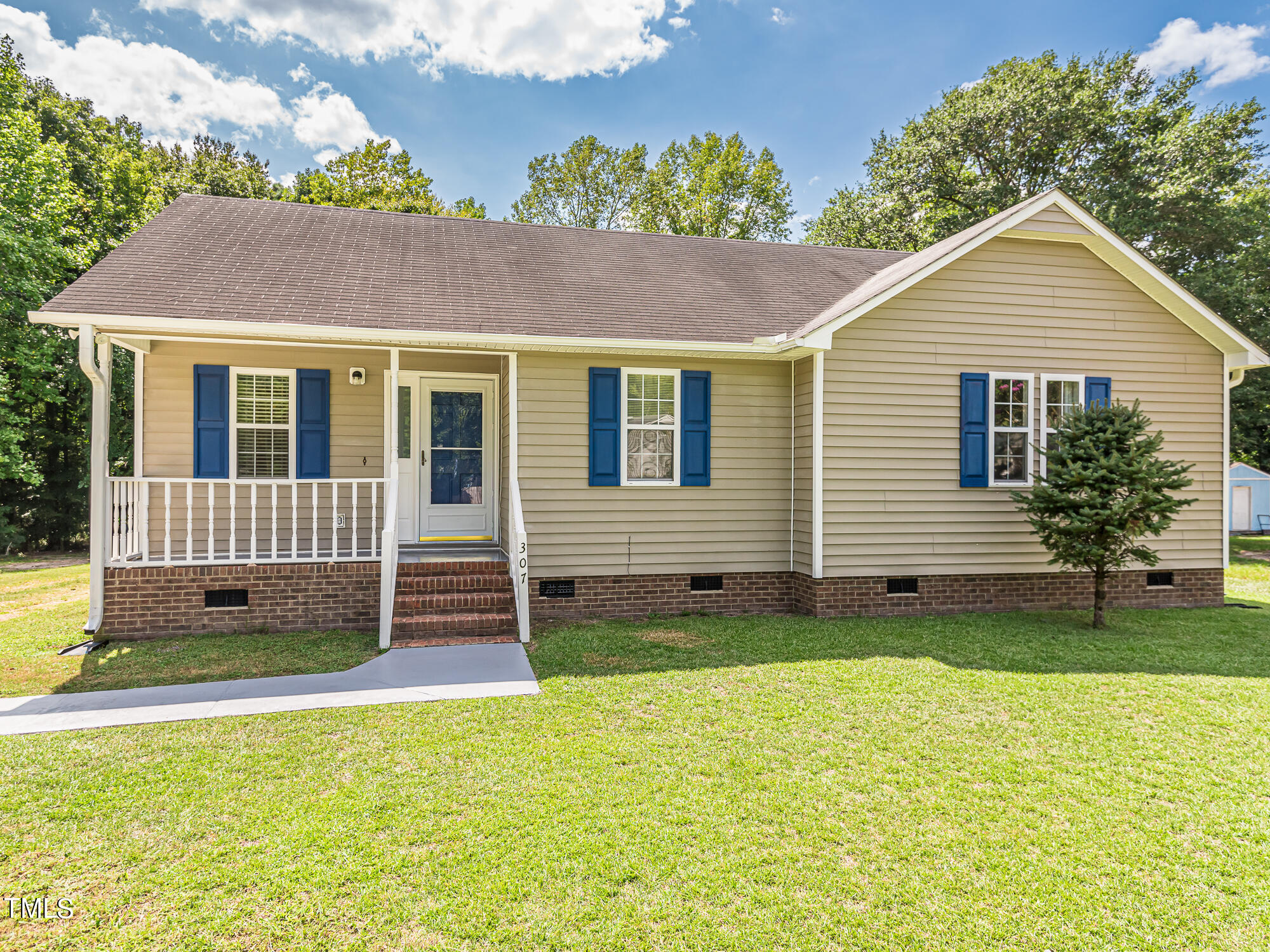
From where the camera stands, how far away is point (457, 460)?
8.85 m

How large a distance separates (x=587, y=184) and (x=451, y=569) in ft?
82.6

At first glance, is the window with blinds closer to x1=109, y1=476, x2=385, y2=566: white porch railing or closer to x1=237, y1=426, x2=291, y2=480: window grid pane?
x1=237, y1=426, x2=291, y2=480: window grid pane

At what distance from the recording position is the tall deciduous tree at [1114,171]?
18016mm

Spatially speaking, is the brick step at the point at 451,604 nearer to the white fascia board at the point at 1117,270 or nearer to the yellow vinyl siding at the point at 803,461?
the yellow vinyl siding at the point at 803,461

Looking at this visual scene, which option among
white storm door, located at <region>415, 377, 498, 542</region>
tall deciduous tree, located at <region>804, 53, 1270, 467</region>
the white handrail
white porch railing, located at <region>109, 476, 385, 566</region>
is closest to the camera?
the white handrail

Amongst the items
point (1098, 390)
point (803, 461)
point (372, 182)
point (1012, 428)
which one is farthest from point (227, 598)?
point (372, 182)

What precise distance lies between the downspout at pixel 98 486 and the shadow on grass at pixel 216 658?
1.55 feet

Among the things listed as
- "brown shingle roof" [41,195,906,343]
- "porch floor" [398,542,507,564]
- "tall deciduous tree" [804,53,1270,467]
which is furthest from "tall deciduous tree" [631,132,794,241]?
"porch floor" [398,542,507,564]

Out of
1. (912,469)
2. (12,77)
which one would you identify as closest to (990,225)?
(912,469)

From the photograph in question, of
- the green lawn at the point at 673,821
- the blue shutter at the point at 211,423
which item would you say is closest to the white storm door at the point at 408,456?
the blue shutter at the point at 211,423

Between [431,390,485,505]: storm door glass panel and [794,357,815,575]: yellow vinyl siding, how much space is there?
4165mm

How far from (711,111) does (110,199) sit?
19.1 meters

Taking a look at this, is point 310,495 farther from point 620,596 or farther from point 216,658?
point 620,596

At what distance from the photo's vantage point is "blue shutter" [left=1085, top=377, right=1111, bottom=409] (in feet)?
28.1
